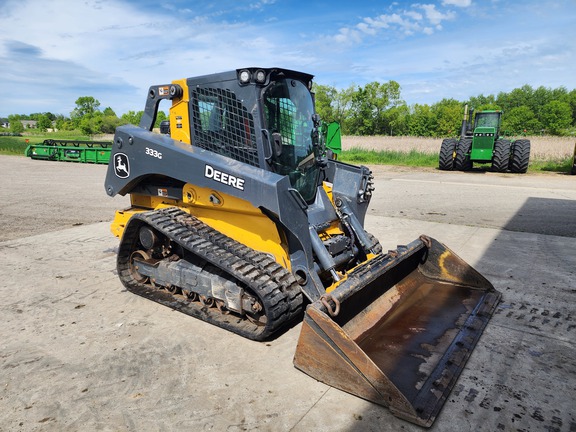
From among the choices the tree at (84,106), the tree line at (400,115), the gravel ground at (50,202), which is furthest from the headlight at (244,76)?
the tree at (84,106)

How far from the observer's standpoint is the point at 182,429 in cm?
258

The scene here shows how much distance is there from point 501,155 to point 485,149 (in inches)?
28.0

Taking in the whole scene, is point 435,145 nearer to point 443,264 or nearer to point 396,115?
point 443,264

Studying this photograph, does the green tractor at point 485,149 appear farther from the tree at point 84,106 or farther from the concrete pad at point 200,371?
the tree at point 84,106

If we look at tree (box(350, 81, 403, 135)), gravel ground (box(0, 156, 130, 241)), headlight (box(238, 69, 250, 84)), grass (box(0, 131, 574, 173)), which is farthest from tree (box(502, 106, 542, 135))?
headlight (box(238, 69, 250, 84))

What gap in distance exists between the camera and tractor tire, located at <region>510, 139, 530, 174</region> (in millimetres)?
17719

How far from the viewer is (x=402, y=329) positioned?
372 cm

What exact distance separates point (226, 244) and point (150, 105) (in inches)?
77.6

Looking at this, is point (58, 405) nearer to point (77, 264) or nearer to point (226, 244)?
point (226, 244)

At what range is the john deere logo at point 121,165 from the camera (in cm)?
457

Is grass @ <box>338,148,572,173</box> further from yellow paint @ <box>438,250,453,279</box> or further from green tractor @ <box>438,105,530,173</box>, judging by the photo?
yellow paint @ <box>438,250,453,279</box>

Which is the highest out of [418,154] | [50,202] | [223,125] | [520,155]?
[223,125]

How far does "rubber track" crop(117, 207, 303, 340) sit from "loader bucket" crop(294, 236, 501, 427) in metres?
0.43

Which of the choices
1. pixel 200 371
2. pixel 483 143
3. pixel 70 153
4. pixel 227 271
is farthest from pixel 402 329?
pixel 70 153
